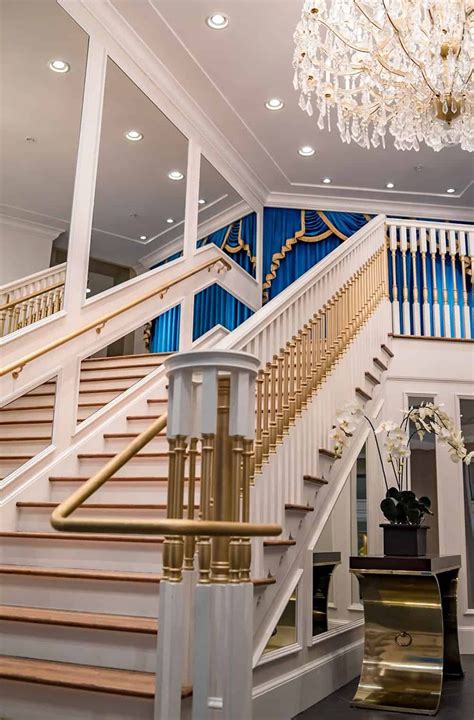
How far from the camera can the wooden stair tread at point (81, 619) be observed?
102 inches

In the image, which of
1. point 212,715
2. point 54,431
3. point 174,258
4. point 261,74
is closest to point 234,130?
point 261,74

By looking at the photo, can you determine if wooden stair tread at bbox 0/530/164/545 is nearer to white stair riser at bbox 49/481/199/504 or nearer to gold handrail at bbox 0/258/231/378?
white stair riser at bbox 49/481/199/504

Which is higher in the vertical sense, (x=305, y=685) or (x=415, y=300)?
(x=415, y=300)

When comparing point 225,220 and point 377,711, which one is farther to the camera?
point 225,220

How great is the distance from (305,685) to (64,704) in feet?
4.85

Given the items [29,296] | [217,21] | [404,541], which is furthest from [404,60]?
[404,541]

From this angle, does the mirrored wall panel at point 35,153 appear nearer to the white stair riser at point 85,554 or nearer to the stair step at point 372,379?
the white stair riser at point 85,554

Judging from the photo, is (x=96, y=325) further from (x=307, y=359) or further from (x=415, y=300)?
(x=415, y=300)

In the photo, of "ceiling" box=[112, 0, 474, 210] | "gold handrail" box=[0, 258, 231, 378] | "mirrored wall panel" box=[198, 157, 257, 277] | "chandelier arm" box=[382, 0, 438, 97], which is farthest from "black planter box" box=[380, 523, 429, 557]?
"ceiling" box=[112, 0, 474, 210]

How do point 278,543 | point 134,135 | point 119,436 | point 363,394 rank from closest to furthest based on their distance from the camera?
point 278,543, point 119,436, point 363,394, point 134,135

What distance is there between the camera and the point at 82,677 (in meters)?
2.45

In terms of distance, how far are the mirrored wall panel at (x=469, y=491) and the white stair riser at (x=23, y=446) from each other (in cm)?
360

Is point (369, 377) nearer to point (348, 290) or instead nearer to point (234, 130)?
point (348, 290)

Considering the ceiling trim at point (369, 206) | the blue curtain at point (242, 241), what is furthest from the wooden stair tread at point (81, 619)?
the ceiling trim at point (369, 206)
